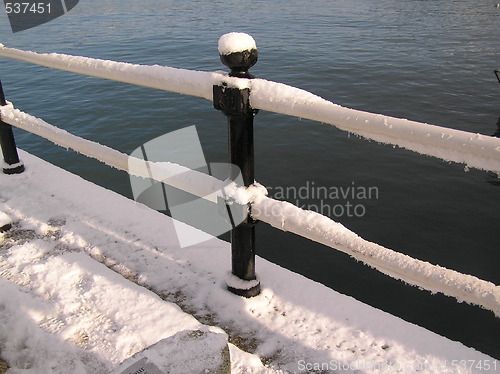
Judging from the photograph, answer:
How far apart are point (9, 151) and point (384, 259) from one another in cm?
347

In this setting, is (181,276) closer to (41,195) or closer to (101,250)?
(101,250)

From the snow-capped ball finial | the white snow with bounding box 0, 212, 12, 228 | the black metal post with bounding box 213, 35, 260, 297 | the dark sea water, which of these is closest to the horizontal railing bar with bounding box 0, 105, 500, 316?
the black metal post with bounding box 213, 35, 260, 297

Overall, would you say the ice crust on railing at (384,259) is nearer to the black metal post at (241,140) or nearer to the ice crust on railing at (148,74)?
the black metal post at (241,140)

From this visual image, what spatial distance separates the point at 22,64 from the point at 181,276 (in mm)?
16467

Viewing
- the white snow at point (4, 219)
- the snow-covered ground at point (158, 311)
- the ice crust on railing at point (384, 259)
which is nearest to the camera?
the ice crust on railing at point (384, 259)

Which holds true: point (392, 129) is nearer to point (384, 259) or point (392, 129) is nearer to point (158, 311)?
point (384, 259)

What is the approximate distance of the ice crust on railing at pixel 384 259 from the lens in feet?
5.19

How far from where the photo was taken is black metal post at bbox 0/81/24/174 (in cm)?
359

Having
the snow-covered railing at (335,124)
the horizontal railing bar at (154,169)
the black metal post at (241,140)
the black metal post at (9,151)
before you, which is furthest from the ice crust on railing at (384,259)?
the black metal post at (9,151)

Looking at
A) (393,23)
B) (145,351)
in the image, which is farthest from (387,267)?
(393,23)

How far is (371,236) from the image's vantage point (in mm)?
5965

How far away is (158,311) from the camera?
225cm

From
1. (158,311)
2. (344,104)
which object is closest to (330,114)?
(158,311)

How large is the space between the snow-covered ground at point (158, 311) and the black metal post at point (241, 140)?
177 millimetres
